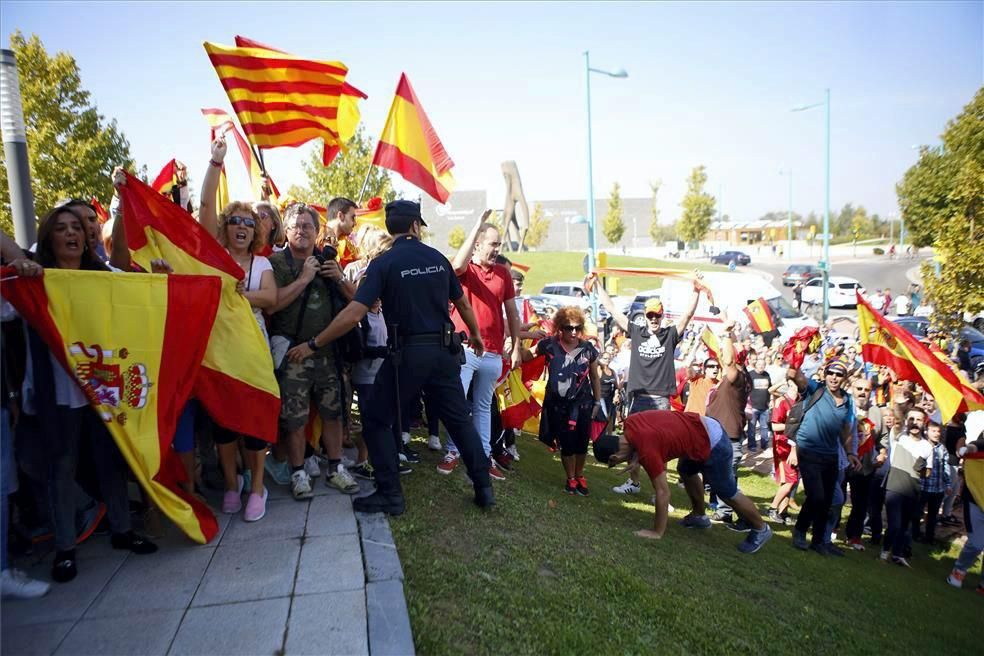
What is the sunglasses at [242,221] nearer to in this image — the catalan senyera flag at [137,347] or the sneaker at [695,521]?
the catalan senyera flag at [137,347]

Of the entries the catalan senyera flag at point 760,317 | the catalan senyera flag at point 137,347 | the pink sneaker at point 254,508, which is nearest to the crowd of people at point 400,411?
the pink sneaker at point 254,508

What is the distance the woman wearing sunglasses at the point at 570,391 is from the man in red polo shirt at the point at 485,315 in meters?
0.89

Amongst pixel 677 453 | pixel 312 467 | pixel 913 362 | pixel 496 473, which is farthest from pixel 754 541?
pixel 312 467

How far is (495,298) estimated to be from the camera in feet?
18.0

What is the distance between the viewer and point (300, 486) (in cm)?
439

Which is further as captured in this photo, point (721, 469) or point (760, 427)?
point (760, 427)

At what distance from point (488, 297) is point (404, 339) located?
1416mm

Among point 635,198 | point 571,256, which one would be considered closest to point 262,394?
point 571,256

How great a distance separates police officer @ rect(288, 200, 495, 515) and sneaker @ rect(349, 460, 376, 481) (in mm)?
624

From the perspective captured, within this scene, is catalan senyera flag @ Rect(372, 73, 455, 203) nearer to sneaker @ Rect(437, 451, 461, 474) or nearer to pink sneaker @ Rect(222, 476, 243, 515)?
sneaker @ Rect(437, 451, 461, 474)

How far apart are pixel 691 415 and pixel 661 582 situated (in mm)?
1810

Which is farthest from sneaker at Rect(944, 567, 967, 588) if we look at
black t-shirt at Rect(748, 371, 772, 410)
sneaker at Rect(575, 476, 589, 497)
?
black t-shirt at Rect(748, 371, 772, 410)

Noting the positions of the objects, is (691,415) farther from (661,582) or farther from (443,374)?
(443,374)

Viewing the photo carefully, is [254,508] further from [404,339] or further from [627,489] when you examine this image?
[627,489]
